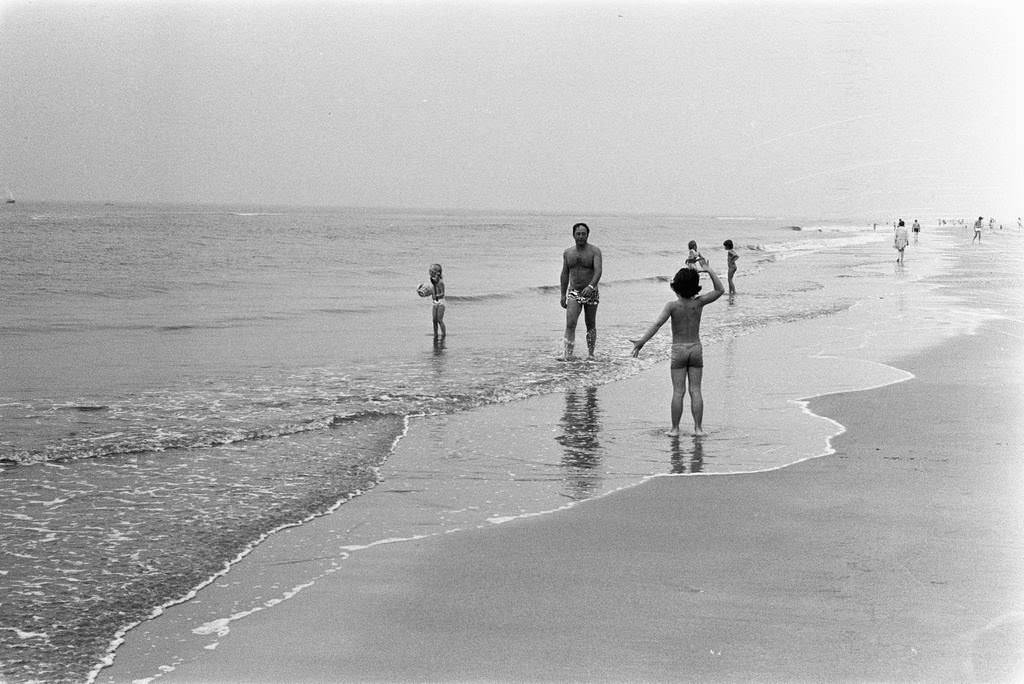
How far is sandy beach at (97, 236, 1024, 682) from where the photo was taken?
4027 millimetres

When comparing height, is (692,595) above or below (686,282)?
below

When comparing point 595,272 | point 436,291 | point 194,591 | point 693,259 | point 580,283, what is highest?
point 693,259

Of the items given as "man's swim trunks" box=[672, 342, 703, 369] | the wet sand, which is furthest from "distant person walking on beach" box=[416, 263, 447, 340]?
the wet sand

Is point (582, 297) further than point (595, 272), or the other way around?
point (582, 297)

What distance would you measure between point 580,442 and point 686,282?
5.64 feet

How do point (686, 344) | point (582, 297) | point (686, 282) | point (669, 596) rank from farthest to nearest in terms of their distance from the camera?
point (582, 297) → point (686, 344) → point (686, 282) → point (669, 596)

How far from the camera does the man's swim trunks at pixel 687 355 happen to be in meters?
8.88

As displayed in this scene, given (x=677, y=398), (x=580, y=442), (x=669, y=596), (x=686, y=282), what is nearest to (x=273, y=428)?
(x=580, y=442)

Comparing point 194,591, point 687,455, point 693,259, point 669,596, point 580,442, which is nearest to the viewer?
point 669,596

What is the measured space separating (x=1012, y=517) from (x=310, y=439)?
18.4 feet

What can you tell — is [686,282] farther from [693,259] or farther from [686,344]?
[693,259]

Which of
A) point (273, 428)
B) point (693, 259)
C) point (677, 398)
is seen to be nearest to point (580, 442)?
point (677, 398)

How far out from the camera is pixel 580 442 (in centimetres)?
854

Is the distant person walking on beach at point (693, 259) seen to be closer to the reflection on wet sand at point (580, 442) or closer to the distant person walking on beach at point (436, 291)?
the reflection on wet sand at point (580, 442)
